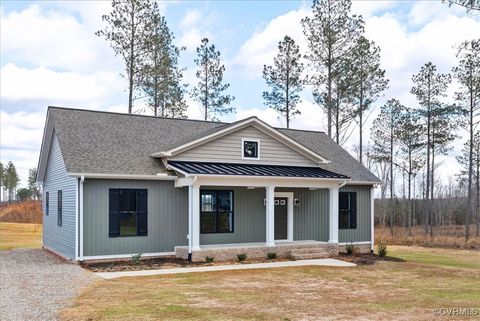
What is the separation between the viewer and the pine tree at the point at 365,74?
3064cm

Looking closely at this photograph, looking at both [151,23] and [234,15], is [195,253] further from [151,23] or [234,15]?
[151,23]

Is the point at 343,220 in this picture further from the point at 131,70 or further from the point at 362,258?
the point at 131,70

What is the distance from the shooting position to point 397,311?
917cm

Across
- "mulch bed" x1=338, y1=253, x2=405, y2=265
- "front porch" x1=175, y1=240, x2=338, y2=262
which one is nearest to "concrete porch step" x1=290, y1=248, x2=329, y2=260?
"front porch" x1=175, y1=240, x2=338, y2=262

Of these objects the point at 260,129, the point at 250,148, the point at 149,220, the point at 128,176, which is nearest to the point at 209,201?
the point at 149,220

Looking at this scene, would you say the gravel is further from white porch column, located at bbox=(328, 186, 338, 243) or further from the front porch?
white porch column, located at bbox=(328, 186, 338, 243)

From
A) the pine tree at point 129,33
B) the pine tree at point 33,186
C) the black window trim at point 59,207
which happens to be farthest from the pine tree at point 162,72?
the pine tree at point 33,186

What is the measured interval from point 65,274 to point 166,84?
19.1 m

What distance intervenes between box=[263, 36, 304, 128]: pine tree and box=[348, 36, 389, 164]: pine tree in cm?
332

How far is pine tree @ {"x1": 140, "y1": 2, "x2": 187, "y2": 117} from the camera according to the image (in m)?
28.2

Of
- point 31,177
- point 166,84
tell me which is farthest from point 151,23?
point 31,177

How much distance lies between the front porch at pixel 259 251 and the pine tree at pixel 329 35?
15.2 m

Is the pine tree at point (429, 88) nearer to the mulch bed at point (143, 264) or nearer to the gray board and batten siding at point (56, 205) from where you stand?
the mulch bed at point (143, 264)

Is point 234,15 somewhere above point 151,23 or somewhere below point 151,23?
below
